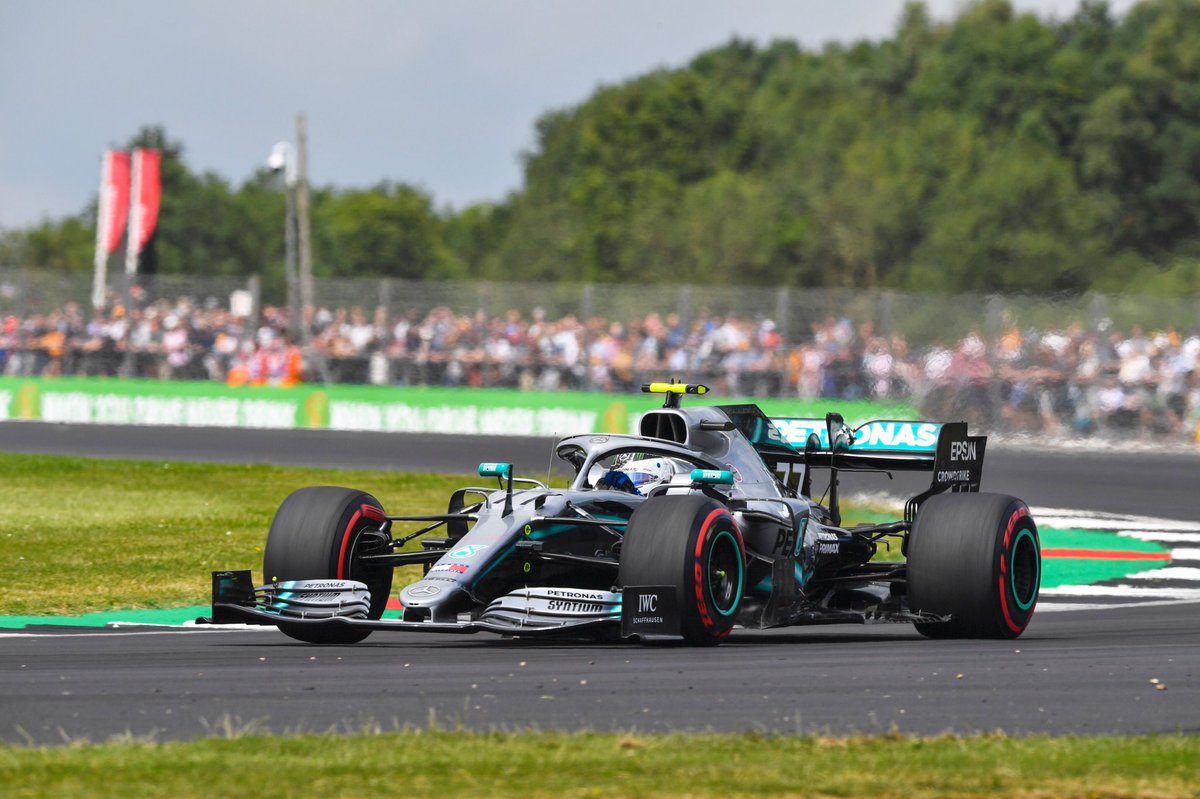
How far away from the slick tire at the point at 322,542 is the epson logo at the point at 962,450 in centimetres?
370

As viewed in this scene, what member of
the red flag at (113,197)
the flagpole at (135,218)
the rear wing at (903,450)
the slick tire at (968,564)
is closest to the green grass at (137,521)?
the rear wing at (903,450)

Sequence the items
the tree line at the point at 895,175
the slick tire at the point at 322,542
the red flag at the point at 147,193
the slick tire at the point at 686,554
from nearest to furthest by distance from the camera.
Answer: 1. the slick tire at the point at 686,554
2. the slick tire at the point at 322,542
3. the red flag at the point at 147,193
4. the tree line at the point at 895,175

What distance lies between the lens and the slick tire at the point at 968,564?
35.5ft

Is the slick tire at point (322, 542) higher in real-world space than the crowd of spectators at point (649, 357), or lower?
lower

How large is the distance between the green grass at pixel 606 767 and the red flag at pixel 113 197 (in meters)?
39.3

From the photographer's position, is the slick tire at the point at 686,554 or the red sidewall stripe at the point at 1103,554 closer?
the slick tire at the point at 686,554

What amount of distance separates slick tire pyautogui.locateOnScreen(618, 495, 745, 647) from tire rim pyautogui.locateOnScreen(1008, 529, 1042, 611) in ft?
6.51

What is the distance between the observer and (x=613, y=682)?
28.0ft

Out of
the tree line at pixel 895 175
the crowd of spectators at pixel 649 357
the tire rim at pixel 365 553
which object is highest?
the tree line at pixel 895 175

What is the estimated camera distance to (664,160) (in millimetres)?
83875

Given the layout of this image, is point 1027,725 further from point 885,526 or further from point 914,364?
point 914,364

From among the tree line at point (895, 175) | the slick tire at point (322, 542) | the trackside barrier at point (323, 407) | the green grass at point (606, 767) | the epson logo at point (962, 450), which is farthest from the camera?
the tree line at point (895, 175)

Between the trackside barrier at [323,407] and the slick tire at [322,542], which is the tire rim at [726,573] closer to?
the slick tire at [322,542]

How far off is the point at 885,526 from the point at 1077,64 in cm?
6253
